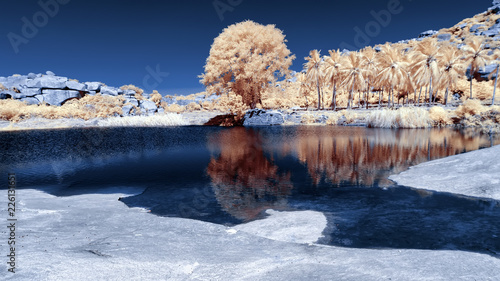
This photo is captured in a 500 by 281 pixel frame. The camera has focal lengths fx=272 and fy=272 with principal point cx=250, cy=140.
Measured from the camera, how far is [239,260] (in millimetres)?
4078

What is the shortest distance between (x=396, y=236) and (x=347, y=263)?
2.06 meters

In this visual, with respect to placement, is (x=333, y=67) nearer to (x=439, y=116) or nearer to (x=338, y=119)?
(x=338, y=119)

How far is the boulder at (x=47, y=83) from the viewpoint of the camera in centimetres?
4859

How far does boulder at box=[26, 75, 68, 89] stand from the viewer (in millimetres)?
48594

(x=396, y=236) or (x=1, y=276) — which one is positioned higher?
(x=1, y=276)

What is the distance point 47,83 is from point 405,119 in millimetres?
57310

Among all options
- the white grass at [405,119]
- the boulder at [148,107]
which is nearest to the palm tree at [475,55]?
the white grass at [405,119]

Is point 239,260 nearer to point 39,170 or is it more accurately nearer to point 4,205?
point 4,205

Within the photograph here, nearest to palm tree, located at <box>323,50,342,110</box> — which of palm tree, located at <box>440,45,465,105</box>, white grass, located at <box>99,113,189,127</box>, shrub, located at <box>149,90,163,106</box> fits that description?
palm tree, located at <box>440,45,465,105</box>

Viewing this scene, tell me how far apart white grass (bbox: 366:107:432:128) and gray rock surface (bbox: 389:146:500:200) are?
20781mm

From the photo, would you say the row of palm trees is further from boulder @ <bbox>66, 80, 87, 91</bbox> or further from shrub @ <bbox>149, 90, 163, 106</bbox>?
boulder @ <bbox>66, 80, 87, 91</bbox>

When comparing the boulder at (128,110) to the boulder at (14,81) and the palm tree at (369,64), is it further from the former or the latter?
the palm tree at (369,64)

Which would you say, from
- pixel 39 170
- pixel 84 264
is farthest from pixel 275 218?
pixel 39 170

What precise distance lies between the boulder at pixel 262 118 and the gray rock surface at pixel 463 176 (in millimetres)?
29781
